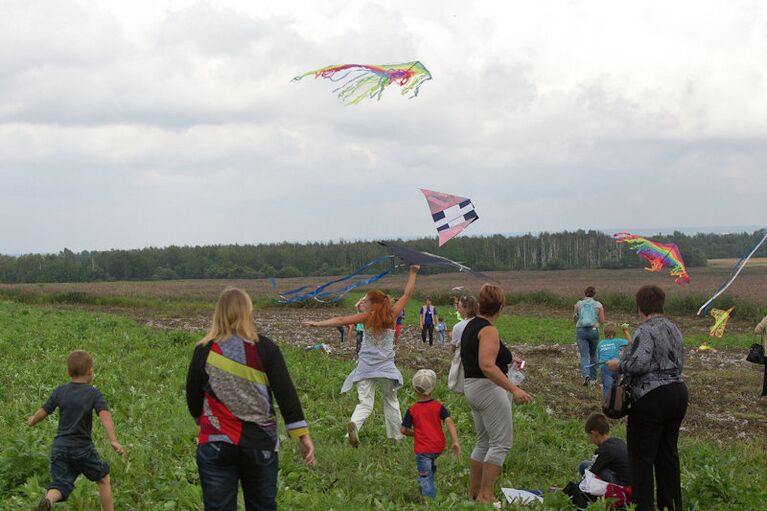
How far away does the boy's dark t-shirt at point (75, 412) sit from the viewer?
241 inches

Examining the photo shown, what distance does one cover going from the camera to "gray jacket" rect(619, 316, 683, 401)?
6340 millimetres

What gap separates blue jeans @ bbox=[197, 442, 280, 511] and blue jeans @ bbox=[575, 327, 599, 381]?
1081cm

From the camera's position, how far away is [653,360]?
634 centimetres

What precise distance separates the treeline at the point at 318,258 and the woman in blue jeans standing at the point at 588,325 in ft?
188

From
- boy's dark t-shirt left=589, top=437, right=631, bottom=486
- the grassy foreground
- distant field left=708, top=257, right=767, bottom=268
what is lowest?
the grassy foreground

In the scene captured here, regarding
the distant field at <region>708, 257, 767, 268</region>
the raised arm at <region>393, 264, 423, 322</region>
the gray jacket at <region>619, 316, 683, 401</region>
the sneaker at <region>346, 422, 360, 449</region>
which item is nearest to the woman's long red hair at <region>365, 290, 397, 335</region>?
the raised arm at <region>393, 264, 423, 322</region>

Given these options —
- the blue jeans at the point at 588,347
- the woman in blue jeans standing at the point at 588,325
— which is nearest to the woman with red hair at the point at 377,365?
the woman in blue jeans standing at the point at 588,325

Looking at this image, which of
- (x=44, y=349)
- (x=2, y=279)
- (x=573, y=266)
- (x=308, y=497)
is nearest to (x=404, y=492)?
(x=308, y=497)

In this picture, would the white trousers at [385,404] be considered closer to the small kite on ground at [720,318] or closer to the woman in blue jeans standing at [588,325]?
the woman in blue jeans standing at [588,325]

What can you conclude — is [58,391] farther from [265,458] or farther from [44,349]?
[44,349]

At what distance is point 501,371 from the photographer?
670 cm

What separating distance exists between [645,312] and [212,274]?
9281 centimetres

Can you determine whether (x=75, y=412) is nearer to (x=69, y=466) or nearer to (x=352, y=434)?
(x=69, y=466)

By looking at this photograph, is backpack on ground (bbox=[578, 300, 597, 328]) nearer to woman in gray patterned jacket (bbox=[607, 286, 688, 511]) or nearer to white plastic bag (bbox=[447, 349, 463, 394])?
white plastic bag (bbox=[447, 349, 463, 394])
